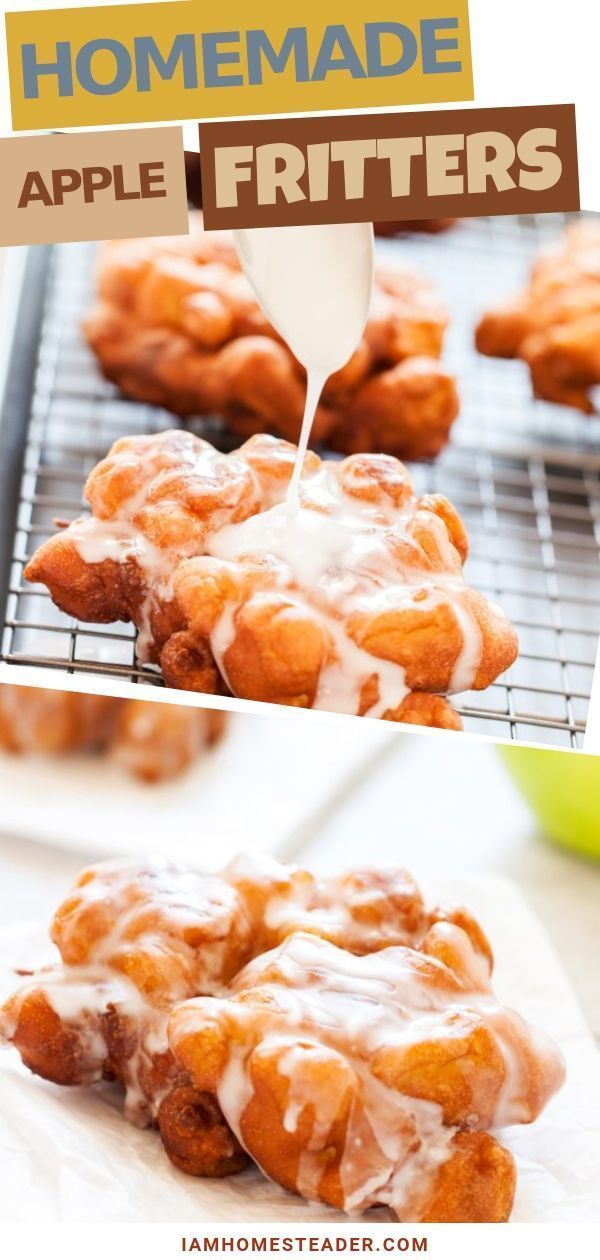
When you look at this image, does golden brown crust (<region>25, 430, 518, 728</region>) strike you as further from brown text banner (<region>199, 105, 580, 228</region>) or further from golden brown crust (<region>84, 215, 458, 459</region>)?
golden brown crust (<region>84, 215, 458, 459</region>)

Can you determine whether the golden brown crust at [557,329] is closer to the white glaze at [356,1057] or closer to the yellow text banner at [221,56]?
the yellow text banner at [221,56]

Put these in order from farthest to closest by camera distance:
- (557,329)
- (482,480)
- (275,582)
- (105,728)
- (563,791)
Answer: (557,329) → (482,480) → (105,728) → (563,791) → (275,582)

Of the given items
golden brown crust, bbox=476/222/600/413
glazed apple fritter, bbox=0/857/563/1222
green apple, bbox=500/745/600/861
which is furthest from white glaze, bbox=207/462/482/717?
golden brown crust, bbox=476/222/600/413

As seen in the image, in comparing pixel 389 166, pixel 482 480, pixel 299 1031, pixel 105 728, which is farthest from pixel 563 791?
pixel 389 166

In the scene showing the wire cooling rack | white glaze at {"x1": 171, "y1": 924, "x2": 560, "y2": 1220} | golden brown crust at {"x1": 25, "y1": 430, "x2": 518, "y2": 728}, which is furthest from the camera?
the wire cooling rack

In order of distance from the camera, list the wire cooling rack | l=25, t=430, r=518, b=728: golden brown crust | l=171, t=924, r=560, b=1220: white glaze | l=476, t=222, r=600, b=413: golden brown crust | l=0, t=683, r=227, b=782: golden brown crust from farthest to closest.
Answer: l=476, t=222, r=600, b=413: golden brown crust, l=0, t=683, r=227, b=782: golden brown crust, the wire cooling rack, l=25, t=430, r=518, b=728: golden brown crust, l=171, t=924, r=560, b=1220: white glaze

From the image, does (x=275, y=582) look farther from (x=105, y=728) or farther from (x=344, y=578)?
(x=105, y=728)
